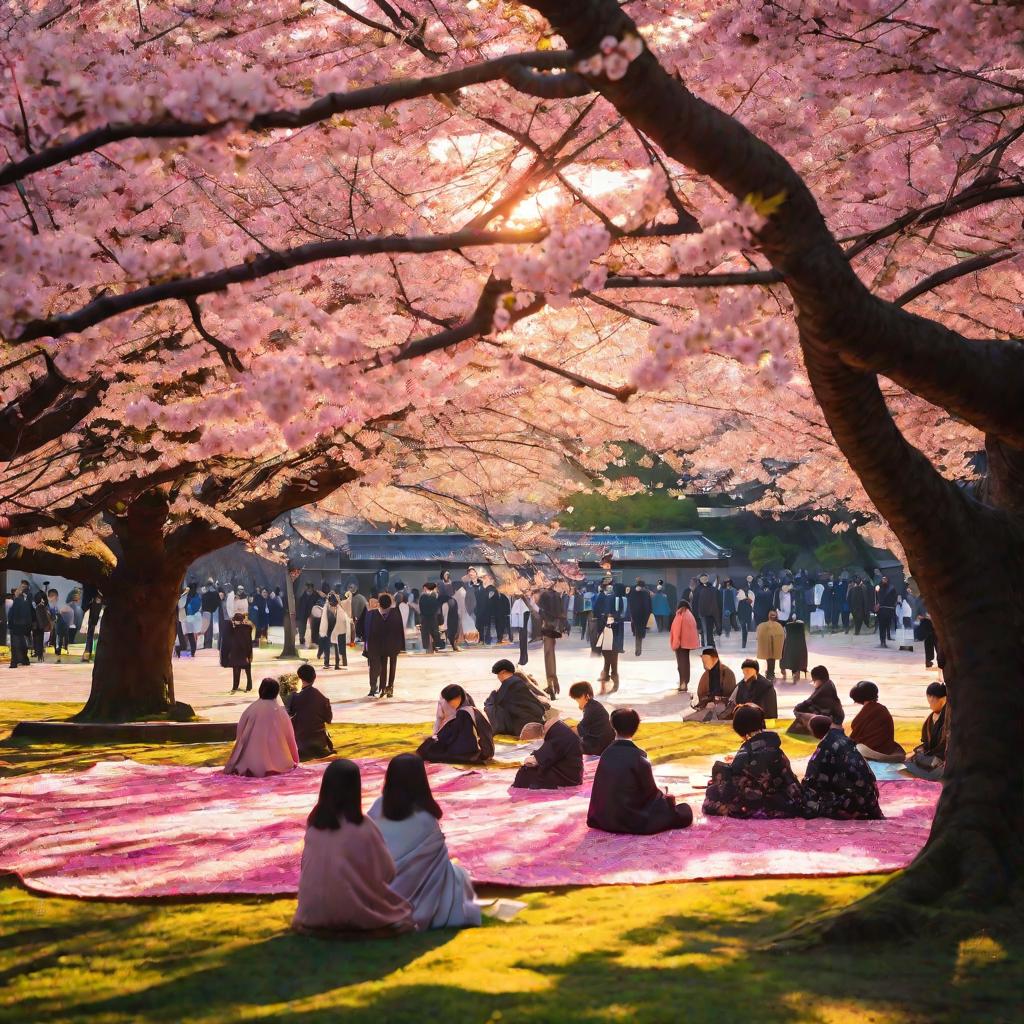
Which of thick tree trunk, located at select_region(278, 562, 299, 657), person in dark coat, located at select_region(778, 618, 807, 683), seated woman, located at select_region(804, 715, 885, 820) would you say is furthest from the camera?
thick tree trunk, located at select_region(278, 562, 299, 657)

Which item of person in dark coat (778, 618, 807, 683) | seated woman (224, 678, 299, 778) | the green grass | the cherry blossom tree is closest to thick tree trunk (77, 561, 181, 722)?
the cherry blossom tree

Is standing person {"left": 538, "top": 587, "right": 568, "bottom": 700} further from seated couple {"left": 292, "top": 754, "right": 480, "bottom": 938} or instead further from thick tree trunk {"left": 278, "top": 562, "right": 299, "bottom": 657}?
seated couple {"left": 292, "top": 754, "right": 480, "bottom": 938}

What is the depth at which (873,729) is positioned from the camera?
12.7 meters

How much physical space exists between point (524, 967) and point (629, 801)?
3.51 meters

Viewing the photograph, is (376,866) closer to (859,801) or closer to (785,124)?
(859,801)

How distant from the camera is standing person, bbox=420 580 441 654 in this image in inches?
1240

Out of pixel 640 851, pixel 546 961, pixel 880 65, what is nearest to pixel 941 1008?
pixel 546 961

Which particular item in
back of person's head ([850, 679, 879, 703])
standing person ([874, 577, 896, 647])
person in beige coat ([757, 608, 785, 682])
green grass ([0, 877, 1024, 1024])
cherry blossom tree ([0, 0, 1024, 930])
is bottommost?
green grass ([0, 877, 1024, 1024])

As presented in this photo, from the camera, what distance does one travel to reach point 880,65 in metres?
7.78

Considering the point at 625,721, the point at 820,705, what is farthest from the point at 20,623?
the point at 625,721

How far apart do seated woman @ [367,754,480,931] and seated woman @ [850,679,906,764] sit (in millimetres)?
6911

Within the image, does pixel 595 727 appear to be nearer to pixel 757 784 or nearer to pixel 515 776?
pixel 515 776

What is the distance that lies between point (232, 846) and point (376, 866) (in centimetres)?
263

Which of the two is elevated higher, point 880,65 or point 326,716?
point 880,65
